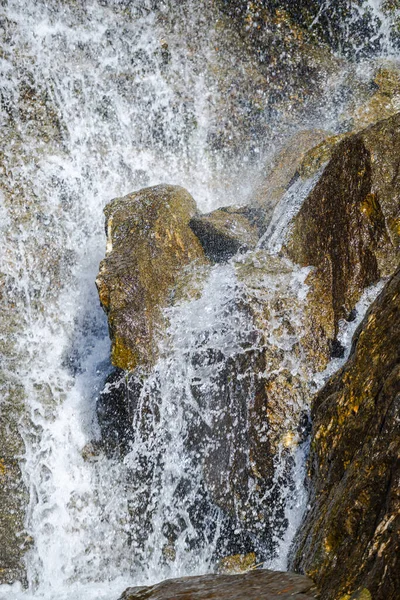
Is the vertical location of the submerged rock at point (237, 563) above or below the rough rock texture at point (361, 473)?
below

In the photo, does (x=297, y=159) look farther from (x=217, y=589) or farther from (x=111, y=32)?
(x=217, y=589)

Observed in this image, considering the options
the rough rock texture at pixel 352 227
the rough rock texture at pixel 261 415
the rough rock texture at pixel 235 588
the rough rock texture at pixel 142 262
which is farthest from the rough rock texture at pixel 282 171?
the rough rock texture at pixel 235 588

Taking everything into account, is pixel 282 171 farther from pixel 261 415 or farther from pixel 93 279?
pixel 261 415

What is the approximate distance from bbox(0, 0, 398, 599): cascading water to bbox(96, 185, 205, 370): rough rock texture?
0.26 m

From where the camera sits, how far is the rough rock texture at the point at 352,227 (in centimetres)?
462

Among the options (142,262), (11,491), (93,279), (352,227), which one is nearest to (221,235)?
(142,262)

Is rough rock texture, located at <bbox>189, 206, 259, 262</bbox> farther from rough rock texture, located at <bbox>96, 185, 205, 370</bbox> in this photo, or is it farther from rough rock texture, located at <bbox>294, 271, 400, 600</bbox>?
rough rock texture, located at <bbox>294, 271, 400, 600</bbox>

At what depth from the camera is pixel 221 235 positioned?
20.2 ft

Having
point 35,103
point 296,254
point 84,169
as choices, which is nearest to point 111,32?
point 35,103

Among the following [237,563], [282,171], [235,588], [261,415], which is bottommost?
[237,563]

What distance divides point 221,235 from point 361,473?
3.89 m

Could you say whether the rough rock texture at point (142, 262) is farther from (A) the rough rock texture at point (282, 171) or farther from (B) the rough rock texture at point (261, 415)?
(A) the rough rock texture at point (282, 171)

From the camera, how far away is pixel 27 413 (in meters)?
5.93

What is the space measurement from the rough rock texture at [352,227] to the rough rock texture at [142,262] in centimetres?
149
